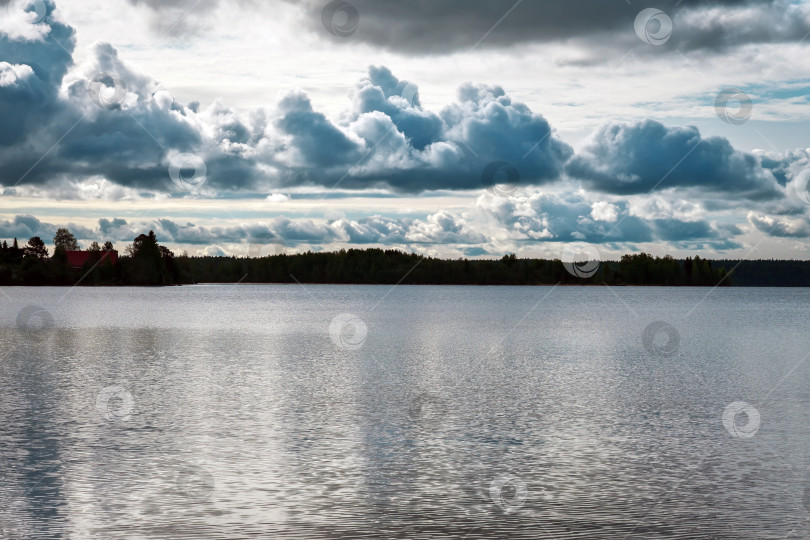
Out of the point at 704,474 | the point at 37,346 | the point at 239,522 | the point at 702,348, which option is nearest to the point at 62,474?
the point at 239,522

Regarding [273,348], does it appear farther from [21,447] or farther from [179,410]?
[21,447]

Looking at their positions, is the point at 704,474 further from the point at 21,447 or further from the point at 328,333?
the point at 328,333

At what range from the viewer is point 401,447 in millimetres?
25906

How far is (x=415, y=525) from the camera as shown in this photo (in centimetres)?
1752

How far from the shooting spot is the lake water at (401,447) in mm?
17984

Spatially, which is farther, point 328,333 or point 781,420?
point 328,333

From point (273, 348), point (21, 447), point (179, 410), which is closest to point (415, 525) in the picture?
point (21, 447)

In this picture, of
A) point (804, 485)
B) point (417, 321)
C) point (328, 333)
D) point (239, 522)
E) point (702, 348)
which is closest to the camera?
point (239, 522)

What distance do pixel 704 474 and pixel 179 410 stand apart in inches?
782

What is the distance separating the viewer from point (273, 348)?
66.5m

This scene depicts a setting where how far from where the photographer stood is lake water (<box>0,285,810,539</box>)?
1798 cm

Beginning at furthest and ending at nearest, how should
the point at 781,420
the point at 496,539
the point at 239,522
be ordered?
the point at 781,420, the point at 239,522, the point at 496,539

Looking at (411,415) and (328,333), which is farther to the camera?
(328,333)

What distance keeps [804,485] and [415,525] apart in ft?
34.2
